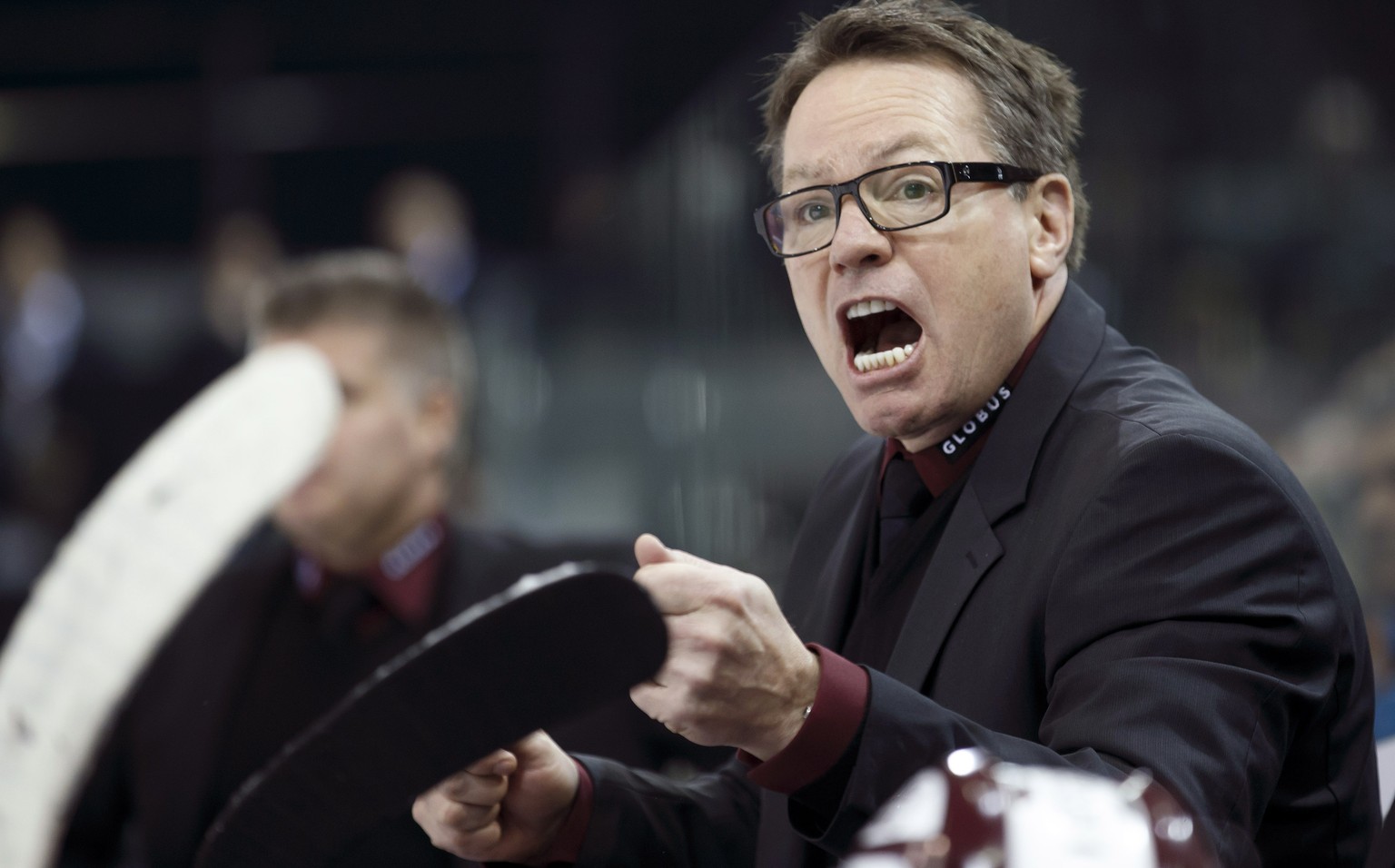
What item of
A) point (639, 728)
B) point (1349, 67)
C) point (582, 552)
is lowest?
point (639, 728)

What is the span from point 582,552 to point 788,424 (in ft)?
3.75

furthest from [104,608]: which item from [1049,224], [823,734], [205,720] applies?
[205,720]

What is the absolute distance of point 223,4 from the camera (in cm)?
772

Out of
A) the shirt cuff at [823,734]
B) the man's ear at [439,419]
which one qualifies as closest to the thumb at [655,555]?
the shirt cuff at [823,734]

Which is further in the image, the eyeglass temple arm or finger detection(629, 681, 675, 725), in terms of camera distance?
the eyeglass temple arm

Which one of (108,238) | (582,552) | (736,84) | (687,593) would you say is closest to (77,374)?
(108,238)

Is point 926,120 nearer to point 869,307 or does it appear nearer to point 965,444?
point 869,307

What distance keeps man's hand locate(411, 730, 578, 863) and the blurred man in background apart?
770mm

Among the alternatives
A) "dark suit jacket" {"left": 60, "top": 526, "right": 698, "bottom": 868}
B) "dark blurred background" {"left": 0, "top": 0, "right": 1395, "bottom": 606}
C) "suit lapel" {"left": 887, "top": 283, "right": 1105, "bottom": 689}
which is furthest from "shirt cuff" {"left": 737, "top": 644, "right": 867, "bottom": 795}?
"dark blurred background" {"left": 0, "top": 0, "right": 1395, "bottom": 606}

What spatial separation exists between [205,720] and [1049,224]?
4.90 feet

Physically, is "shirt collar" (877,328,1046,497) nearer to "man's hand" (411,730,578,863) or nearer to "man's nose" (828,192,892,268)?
"man's nose" (828,192,892,268)

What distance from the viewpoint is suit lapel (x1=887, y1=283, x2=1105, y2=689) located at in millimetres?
1243

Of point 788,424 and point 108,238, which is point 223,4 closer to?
point 108,238

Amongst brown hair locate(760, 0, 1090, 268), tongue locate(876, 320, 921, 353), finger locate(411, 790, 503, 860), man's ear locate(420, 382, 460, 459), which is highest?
brown hair locate(760, 0, 1090, 268)
